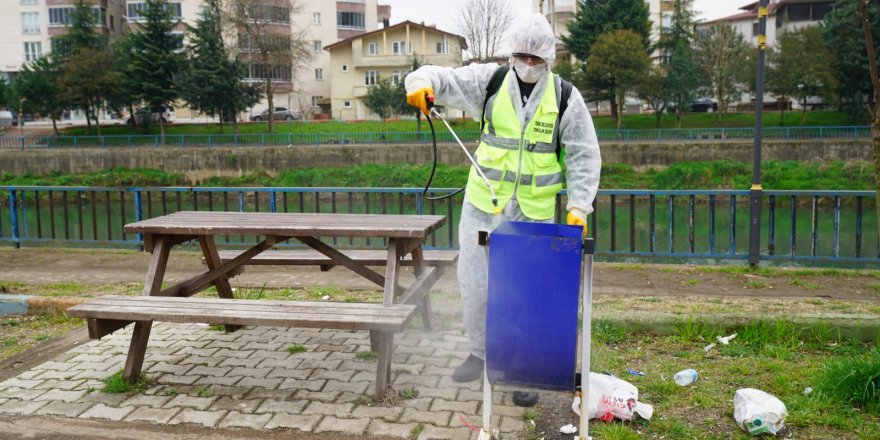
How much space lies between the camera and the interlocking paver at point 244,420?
141 inches

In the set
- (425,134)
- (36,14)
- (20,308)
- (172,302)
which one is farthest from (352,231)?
(36,14)

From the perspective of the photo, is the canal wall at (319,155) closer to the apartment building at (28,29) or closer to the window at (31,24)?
the apartment building at (28,29)

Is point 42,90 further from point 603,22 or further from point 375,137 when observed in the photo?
point 603,22

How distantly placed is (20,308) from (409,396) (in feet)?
12.1

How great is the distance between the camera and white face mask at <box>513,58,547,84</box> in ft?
12.6

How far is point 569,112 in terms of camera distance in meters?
3.84

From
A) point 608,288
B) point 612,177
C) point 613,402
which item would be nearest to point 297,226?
point 613,402

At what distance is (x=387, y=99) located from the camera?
40.2 meters

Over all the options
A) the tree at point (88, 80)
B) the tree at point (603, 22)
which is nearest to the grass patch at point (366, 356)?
the tree at point (603, 22)

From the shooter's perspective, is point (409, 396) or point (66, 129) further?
point (66, 129)

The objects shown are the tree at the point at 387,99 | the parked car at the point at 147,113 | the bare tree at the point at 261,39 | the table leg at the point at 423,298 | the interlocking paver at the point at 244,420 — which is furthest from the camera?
the tree at the point at 387,99

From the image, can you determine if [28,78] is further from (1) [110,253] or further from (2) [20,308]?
(2) [20,308]

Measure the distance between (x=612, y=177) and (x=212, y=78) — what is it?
20731mm

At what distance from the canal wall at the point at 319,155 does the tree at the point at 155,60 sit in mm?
4570
